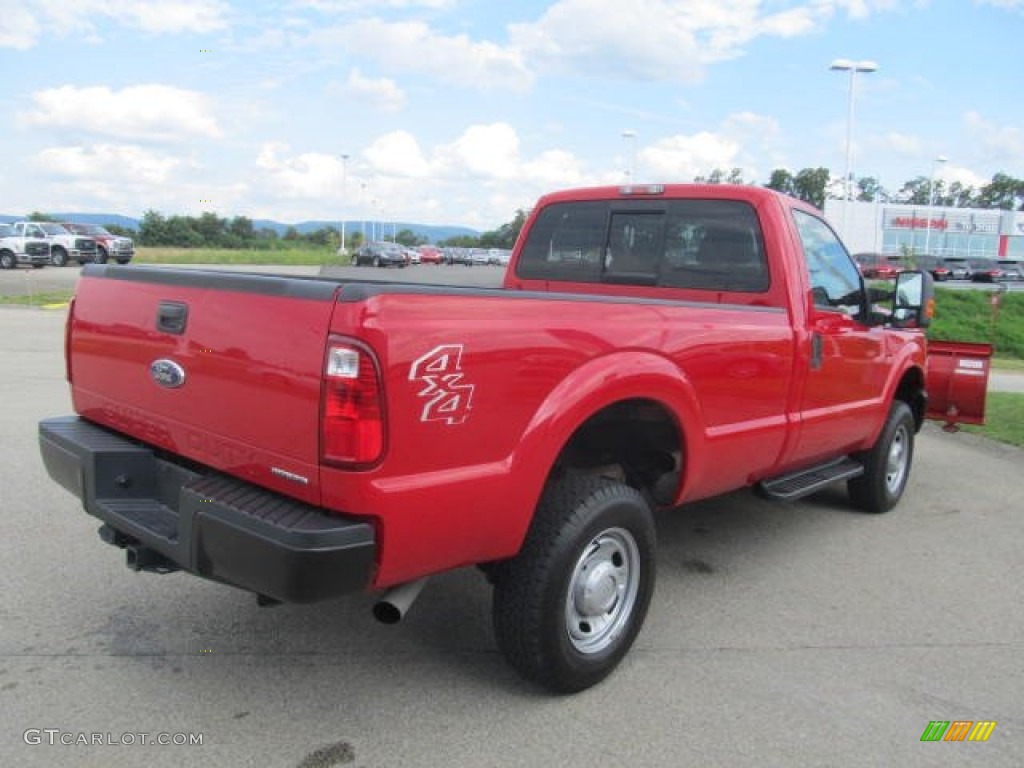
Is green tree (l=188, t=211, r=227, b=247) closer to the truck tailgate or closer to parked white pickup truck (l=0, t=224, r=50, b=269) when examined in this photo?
parked white pickup truck (l=0, t=224, r=50, b=269)

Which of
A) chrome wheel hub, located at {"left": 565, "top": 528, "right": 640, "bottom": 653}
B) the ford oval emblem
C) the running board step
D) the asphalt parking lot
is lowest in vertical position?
the asphalt parking lot

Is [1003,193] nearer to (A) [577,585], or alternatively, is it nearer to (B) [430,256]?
(B) [430,256]

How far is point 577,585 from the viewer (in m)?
3.19

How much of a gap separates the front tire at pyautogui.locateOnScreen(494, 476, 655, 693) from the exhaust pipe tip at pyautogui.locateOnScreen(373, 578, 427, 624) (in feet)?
1.37

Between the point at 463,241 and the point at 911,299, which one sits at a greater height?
the point at 463,241

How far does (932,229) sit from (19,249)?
7208 centimetres

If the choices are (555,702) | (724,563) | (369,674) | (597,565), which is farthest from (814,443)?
(369,674)

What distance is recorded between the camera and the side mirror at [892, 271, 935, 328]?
523 centimetres

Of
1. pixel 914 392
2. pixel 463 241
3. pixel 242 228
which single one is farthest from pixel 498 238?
pixel 914 392

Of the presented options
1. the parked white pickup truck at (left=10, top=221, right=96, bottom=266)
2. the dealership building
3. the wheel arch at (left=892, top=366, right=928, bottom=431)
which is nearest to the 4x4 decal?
the wheel arch at (left=892, top=366, right=928, bottom=431)

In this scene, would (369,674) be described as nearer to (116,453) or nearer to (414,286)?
(116,453)

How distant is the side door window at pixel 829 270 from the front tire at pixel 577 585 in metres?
1.95

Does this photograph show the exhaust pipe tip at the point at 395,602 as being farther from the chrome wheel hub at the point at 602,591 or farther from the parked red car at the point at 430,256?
the parked red car at the point at 430,256

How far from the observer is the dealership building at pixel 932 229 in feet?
236
